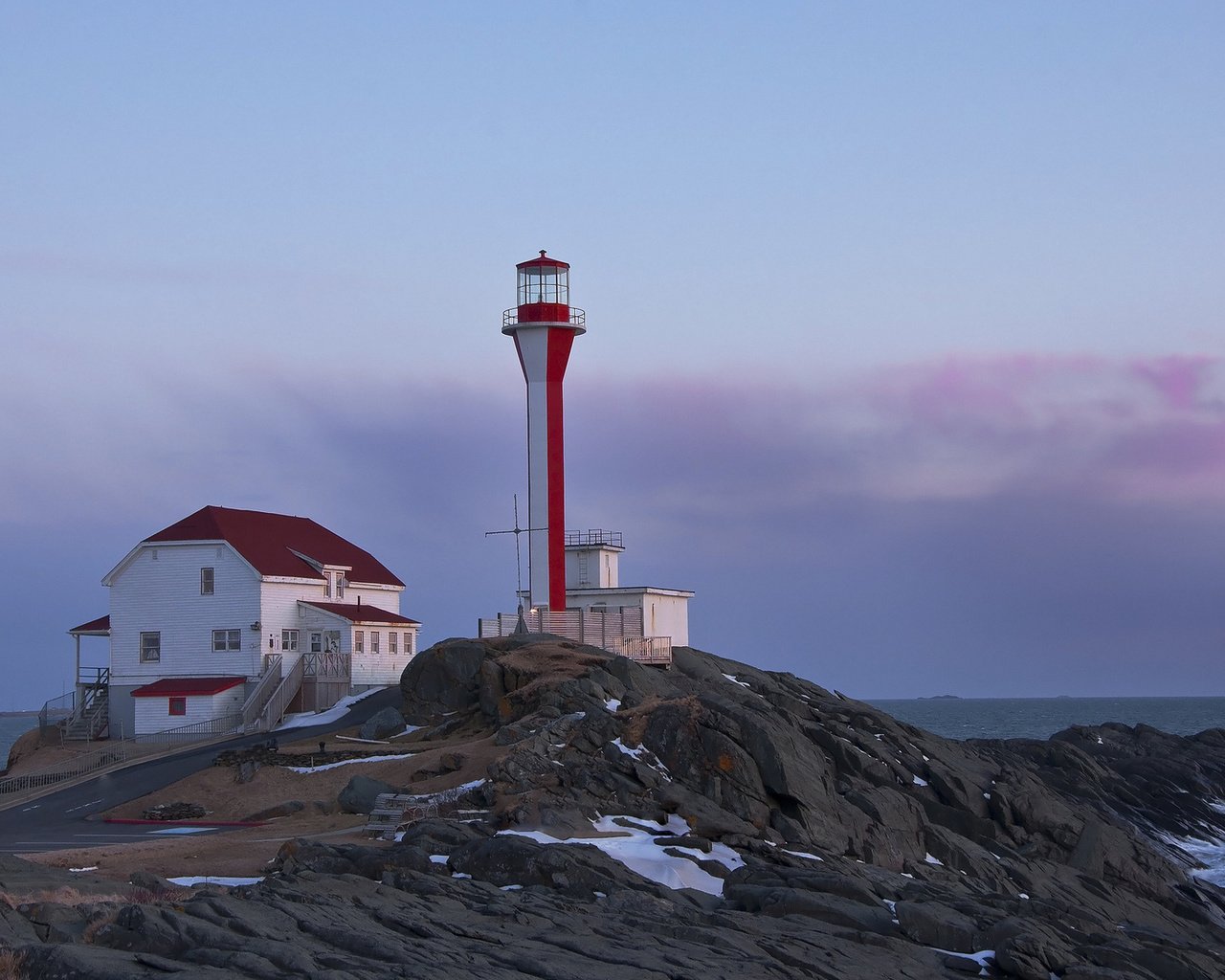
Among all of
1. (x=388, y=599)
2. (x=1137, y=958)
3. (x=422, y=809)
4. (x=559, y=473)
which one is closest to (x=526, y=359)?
(x=559, y=473)

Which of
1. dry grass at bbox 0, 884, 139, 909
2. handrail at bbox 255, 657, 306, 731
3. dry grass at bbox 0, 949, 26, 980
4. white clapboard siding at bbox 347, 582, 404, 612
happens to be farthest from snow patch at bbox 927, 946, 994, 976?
white clapboard siding at bbox 347, 582, 404, 612

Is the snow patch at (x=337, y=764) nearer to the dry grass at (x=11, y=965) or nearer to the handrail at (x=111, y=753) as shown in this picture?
the handrail at (x=111, y=753)

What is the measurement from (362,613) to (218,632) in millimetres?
5840

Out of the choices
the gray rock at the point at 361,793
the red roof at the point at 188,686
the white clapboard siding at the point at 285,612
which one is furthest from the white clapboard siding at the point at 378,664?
the gray rock at the point at 361,793

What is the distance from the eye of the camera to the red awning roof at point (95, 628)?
2062 inches

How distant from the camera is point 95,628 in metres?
52.9

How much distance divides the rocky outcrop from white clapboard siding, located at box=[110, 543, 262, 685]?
12.1 m

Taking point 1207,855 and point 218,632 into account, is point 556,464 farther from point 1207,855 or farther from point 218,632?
point 1207,855

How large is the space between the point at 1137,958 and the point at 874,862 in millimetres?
6408

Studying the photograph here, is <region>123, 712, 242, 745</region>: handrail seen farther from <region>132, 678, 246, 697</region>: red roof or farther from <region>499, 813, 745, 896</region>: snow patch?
<region>499, 813, 745, 896</region>: snow patch

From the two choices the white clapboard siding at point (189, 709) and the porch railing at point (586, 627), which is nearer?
the porch railing at point (586, 627)

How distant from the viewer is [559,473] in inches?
1913

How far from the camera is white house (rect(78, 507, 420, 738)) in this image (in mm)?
48156

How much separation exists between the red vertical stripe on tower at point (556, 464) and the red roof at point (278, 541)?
1026cm
